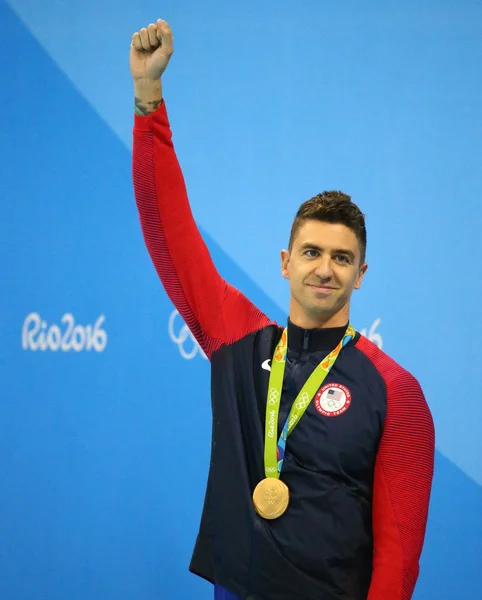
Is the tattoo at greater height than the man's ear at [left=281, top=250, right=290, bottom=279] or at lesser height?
greater

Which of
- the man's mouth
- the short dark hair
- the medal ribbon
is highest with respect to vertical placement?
the short dark hair

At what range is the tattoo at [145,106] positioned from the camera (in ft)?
4.56

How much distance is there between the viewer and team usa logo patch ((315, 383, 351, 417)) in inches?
54.8

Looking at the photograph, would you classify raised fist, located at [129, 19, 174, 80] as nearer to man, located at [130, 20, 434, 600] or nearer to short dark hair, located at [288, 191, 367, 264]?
man, located at [130, 20, 434, 600]

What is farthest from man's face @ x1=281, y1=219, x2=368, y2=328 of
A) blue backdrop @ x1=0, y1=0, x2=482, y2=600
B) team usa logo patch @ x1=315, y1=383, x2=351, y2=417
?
blue backdrop @ x1=0, y1=0, x2=482, y2=600

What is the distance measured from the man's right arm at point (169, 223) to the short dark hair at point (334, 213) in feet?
0.59

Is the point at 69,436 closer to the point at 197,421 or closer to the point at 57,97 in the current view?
the point at 197,421

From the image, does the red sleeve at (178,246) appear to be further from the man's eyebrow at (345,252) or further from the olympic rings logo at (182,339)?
the olympic rings logo at (182,339)

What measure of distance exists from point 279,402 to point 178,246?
357 millimetres

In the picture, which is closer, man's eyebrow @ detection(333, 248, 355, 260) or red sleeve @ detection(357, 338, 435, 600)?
red sleeve @ detection(357, 338, 435, 600)

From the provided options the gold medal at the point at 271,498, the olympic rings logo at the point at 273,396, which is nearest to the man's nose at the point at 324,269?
the olympic rings logo at the point at 273,396

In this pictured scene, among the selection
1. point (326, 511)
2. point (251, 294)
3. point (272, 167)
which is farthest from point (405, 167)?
point (326, 511)

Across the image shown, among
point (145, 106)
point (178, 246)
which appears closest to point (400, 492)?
point (178, 246)

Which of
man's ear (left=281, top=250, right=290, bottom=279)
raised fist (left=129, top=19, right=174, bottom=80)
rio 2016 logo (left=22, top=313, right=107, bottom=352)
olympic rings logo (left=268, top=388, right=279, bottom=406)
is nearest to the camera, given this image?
raised fist (left=129, top=19, right=174, bottom=80)
